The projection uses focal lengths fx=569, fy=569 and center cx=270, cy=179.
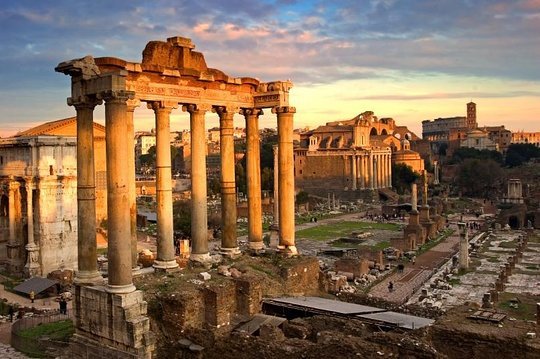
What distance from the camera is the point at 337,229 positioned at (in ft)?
180

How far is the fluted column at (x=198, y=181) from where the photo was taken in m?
16.4

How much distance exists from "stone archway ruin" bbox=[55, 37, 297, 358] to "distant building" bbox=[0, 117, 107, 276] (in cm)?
1844

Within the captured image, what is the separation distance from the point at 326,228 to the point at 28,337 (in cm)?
4016

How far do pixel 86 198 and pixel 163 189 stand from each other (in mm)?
2501

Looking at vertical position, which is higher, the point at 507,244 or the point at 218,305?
the point at 218,305

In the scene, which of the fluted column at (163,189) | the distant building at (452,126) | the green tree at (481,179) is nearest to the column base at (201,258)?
the fluted column at (163,189)

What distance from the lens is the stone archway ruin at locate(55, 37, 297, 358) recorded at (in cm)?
1212

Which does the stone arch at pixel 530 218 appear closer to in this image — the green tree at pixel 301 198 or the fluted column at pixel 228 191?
the green tree at pixel 301 198

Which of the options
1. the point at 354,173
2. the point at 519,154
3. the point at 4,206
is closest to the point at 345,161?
the point at 354,173

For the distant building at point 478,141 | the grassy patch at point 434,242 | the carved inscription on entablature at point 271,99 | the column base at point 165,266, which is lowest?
the grassy patch at point 434,242

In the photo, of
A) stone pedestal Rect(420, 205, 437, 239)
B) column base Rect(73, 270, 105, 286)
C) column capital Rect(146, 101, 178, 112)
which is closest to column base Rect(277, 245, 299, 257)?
column capital Rect(146, 101, 178, 112)

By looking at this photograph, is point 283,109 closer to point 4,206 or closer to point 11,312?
point 11,312

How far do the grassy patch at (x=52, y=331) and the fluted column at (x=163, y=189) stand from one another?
3198 mm

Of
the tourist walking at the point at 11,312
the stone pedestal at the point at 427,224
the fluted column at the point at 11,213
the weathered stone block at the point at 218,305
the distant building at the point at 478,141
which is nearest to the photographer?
the weathered stone block at the point at 218,305
